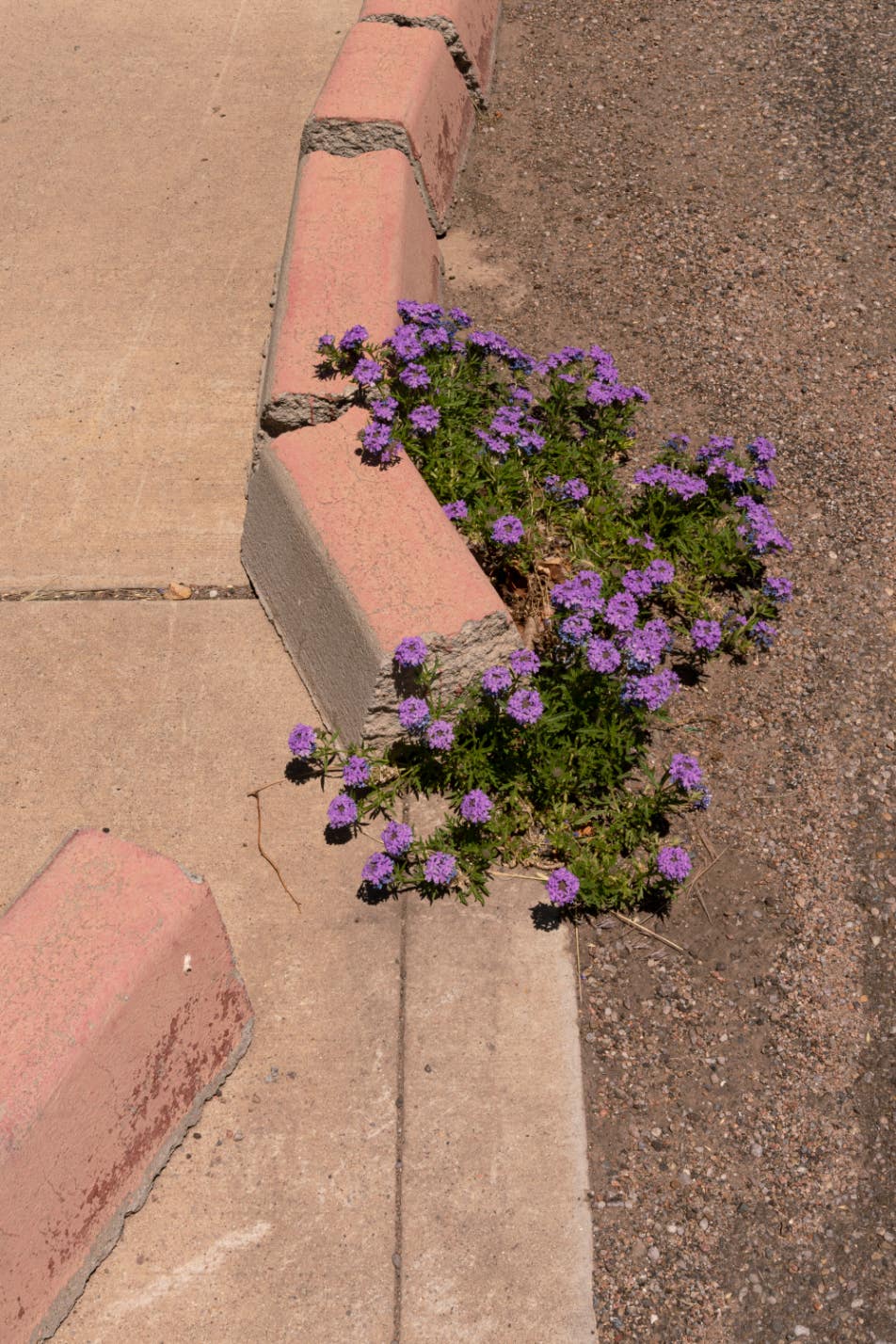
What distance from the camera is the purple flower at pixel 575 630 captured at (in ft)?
10.0

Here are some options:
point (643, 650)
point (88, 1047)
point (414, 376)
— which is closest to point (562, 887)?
point (643, 650)

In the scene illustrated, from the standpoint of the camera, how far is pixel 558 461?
3.82 metres

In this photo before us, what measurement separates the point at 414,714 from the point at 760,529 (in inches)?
50.0

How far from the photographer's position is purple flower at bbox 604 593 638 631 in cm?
318

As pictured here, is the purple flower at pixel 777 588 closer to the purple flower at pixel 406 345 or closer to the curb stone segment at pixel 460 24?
the purple flower at pixel 406 345

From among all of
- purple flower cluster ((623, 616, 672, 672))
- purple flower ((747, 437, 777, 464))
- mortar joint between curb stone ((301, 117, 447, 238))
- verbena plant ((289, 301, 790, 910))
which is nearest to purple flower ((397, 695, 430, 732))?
verbena plant ((289, 301, 790, 910))

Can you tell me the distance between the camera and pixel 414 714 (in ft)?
9.76

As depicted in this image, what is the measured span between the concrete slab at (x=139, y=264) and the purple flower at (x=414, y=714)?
0.94m

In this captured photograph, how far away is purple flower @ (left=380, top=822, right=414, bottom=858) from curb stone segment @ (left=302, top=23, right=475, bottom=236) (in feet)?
8.64

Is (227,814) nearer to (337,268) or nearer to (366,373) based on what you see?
(366,373)

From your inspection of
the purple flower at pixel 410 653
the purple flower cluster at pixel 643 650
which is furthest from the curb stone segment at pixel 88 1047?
the purple flower cluster at pixel 643 650

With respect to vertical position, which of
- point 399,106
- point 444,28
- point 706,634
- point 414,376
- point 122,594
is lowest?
point 122,594

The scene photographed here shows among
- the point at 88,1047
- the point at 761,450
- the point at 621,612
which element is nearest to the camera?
the point at 88,1047

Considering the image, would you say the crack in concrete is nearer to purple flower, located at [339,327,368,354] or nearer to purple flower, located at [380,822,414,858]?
purple flower, located at [339,327,368,354]
